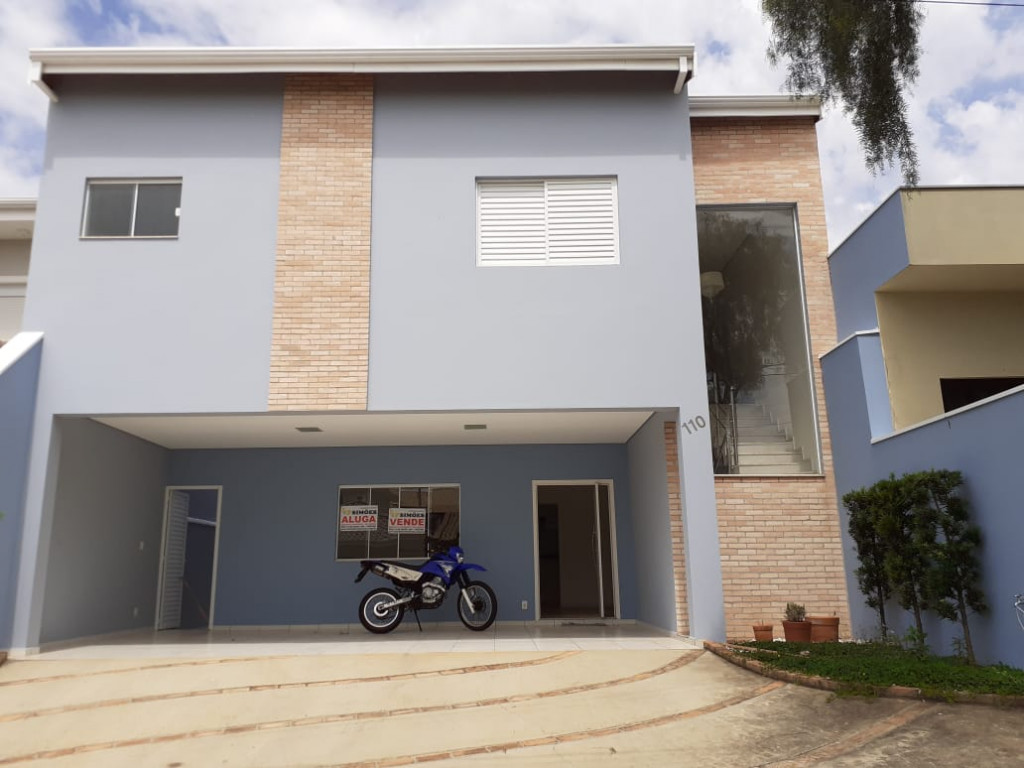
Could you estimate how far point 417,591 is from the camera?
10461 mm

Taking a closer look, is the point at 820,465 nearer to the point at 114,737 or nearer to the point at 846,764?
the point at 846,764

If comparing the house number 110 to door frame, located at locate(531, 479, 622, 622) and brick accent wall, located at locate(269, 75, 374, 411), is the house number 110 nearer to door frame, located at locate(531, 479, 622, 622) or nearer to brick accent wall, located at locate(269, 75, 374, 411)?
door frame, located at locate(531, 479, 622, 622)

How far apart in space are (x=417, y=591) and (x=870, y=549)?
5.49 meters

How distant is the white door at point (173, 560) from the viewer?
1162 centimetres

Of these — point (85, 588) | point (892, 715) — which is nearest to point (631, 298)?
point (892, 715)

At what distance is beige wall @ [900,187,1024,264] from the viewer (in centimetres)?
864

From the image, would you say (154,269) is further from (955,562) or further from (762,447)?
(955,562)

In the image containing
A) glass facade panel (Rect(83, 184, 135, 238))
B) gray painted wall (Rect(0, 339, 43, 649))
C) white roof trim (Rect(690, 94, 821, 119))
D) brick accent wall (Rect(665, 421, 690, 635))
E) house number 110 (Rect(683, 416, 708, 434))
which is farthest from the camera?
white roof trim (Rect(690, 94, 821, 119))

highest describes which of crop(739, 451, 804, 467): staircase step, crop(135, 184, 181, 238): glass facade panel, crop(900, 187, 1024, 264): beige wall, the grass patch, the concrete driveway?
crop(135, 184, 181, 238): glass facade panel

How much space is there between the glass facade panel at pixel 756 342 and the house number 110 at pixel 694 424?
66 centimetres

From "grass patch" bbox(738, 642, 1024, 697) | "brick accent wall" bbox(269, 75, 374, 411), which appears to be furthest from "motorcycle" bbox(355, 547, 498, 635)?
"grass patch" bbox(738, 642, 1024, 697)

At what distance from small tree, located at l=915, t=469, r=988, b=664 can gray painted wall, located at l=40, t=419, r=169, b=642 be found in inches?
354

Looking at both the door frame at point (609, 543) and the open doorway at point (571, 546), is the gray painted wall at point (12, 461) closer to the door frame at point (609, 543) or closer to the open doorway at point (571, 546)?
the door frame at point (609, 543)

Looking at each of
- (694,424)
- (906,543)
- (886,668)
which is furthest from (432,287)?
(886,668)
